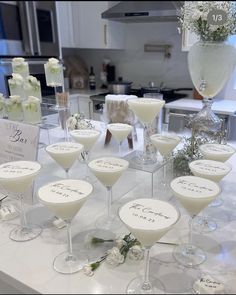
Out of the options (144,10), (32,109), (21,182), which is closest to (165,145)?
(21,182)

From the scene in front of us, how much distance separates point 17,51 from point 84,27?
100 cm

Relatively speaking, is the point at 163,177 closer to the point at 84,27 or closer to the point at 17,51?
the point at 17,51

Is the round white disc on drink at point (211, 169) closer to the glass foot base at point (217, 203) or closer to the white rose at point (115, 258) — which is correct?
the glass foot base at point (217, 203)

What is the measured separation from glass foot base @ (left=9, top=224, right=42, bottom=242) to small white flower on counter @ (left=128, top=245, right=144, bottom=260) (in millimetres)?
300

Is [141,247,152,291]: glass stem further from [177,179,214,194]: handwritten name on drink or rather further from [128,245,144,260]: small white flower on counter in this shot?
[177,179,214,194]: handwritten name on drink

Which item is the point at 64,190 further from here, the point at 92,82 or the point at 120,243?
the point at 92,82

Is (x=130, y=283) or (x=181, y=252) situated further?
(x=181, y=252)

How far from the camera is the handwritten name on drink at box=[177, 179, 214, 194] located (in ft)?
2.46

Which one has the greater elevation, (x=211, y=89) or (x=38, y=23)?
(x=38, y=23)

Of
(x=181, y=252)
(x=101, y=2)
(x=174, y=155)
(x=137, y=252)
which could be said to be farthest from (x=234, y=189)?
(x=101, y=2)

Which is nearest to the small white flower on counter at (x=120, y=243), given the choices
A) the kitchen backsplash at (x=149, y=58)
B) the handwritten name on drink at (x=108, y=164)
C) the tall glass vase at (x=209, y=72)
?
the handwritten name on drink at (x=108, y=164)

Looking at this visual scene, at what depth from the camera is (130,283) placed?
67 cm

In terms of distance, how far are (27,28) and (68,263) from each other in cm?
246

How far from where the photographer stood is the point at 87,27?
3.30 m
